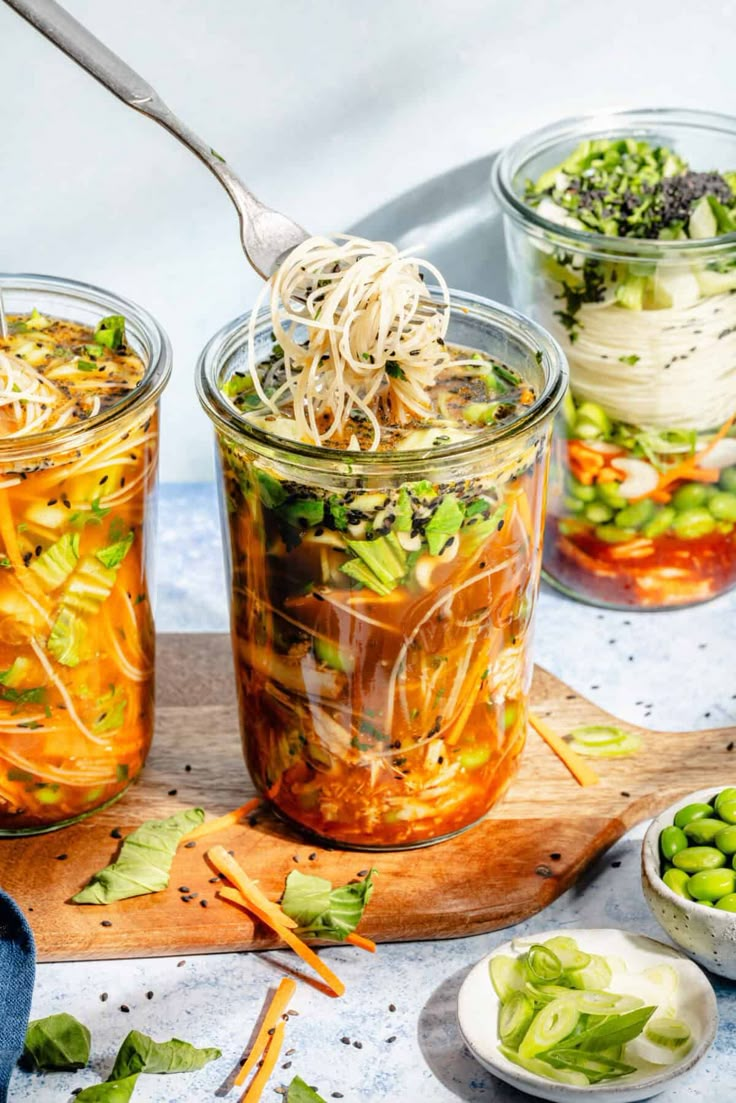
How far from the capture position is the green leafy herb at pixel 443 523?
53.7 inches

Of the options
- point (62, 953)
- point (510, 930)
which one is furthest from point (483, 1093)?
point (62, 953)

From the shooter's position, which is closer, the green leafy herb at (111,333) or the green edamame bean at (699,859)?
the green edamame bean at (699,859)

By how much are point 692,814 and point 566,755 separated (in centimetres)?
26

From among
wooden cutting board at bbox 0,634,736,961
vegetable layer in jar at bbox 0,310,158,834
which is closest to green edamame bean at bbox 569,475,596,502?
wooden cutting board at bbox 0,634,736,961

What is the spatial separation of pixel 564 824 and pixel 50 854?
0.62 meters

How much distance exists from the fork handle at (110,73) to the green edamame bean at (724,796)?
852mm

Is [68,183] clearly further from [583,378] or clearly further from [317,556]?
[317,556]

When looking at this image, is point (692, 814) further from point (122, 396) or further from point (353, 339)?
point (122, 396)

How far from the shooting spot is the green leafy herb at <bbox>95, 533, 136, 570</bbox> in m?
1.52

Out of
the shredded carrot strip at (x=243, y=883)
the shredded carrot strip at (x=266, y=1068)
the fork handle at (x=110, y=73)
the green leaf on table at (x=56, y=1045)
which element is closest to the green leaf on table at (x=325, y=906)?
the shredded carrot strip at (x=243, y=883)

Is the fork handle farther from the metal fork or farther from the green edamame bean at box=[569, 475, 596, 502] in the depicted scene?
the green edamame bean at box=[569, 475, 596, 502]

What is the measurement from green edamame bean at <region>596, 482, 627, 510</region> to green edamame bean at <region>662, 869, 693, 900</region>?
706mm

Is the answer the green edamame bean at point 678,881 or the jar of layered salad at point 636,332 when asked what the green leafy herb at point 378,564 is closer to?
the green edamame bean at point 678,881

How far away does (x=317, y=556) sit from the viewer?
139 centimetres
